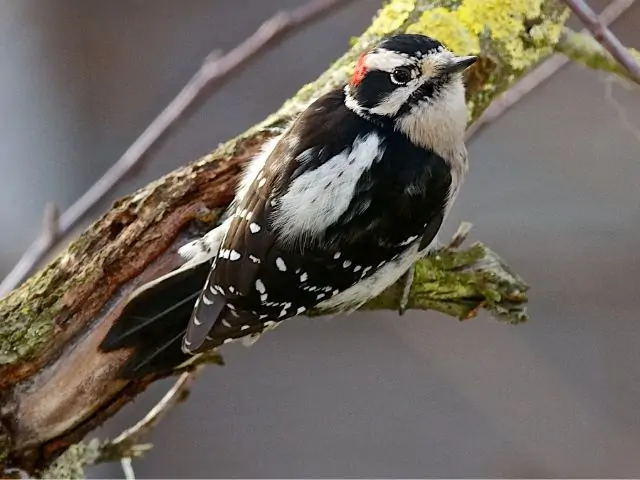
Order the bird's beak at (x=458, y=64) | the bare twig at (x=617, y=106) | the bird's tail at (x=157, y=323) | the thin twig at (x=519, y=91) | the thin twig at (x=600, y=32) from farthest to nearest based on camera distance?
the bare twig at (x=617, y=106) < the thin twig at (x=519, y=91) < the bird's tail at (x=157, y=323) < the bird's beak at (x=458, y=64) < the thin twig at (x=600, y=32)

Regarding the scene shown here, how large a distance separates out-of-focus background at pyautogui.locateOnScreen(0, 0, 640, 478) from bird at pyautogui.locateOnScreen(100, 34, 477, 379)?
38.2 inches

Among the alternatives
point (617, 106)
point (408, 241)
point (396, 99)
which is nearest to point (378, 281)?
point (408, 241)

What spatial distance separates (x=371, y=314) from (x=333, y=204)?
3.81ft

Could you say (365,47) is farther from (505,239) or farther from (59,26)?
(59,26)

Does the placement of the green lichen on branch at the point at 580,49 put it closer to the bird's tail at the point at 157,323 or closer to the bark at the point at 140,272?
the bark at the point at 140,272

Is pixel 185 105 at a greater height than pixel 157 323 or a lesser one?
greater

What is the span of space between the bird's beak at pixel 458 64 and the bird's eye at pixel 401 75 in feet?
0.14

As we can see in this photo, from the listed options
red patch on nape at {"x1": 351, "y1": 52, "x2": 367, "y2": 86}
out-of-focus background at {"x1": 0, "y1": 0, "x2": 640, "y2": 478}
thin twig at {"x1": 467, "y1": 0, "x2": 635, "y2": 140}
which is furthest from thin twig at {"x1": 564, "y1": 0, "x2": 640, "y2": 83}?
out-of-focus background at {"x1": 0, "y1": 0, "x2": 640, "y2": 478}

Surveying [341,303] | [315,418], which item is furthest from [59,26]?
[341,303]

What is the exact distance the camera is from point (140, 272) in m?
1.08

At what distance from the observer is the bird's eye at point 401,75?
96cm

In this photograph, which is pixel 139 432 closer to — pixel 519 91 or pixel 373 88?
pixel 373 88

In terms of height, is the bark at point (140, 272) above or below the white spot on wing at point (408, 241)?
above

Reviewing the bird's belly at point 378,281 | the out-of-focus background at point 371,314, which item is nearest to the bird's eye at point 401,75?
the bird's belly at point 378,281
